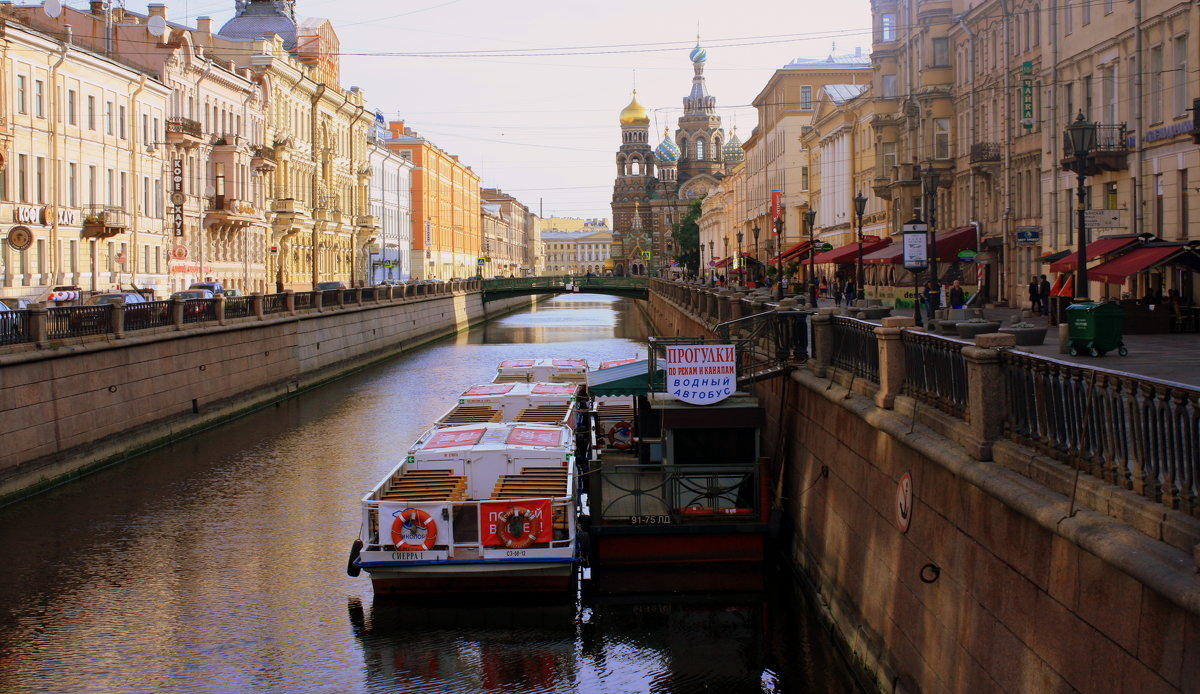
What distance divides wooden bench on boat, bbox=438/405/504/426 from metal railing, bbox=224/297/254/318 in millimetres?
16796

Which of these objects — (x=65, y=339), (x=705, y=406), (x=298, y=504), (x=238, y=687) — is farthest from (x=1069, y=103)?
(x=238, y=687)

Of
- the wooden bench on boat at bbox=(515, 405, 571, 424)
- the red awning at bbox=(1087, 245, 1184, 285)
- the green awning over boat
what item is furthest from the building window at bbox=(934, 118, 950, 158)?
the green awning over boat

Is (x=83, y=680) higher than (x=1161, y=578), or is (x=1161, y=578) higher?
(x=1161, y=578)

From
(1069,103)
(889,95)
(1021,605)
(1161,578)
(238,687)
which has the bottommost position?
(238,687)

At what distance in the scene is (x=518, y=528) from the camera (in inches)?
719

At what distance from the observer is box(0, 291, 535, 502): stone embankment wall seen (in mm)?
25750

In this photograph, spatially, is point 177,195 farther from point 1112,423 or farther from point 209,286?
point 1112,423

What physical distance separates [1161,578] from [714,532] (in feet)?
38.9

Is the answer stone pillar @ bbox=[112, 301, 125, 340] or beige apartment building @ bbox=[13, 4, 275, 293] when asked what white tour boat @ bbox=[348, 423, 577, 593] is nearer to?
stone pillar @ bbox=[112, 301, 125, 340]

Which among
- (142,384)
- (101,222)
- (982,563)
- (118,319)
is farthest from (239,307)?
(982,563)

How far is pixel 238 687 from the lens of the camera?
1541 cm

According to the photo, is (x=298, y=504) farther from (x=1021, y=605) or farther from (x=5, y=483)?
(x=1021, y=605)

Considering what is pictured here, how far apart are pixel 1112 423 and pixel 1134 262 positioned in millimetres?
18663

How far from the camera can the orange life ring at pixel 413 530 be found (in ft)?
59.5
